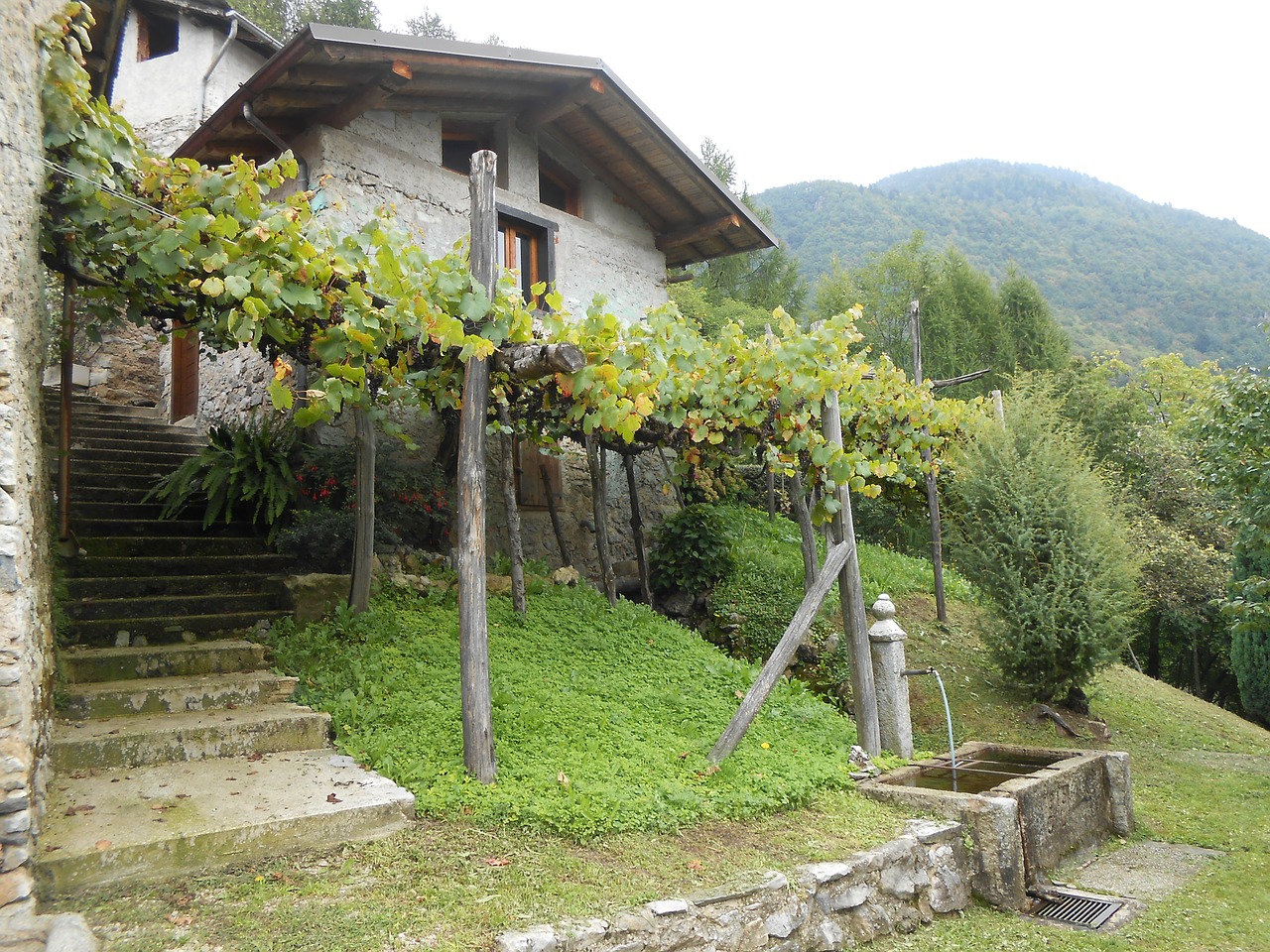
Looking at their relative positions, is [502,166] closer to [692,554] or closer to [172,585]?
[692,554]

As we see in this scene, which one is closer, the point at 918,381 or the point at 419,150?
the point at 419,150

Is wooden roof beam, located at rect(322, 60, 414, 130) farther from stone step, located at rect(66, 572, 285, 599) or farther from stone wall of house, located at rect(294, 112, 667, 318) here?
stone step, located at rect(66, 572, 285, 599)

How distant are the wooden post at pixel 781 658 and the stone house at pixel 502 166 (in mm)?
4753

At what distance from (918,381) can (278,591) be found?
741 centimetres

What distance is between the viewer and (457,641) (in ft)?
21.6

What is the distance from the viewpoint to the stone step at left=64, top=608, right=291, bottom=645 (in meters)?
5.94

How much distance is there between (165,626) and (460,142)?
656cm

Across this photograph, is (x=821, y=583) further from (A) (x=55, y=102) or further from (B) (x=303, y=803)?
(A) (x=55, y=102)

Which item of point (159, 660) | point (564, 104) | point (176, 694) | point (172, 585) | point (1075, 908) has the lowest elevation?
point (1075, 908)

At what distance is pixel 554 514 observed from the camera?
9.68 meters

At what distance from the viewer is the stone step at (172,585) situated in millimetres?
6345

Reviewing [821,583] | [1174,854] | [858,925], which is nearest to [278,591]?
[821,583]

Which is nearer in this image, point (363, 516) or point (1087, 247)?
point (363, 516)

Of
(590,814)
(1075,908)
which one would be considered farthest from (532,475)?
(1075,908)
